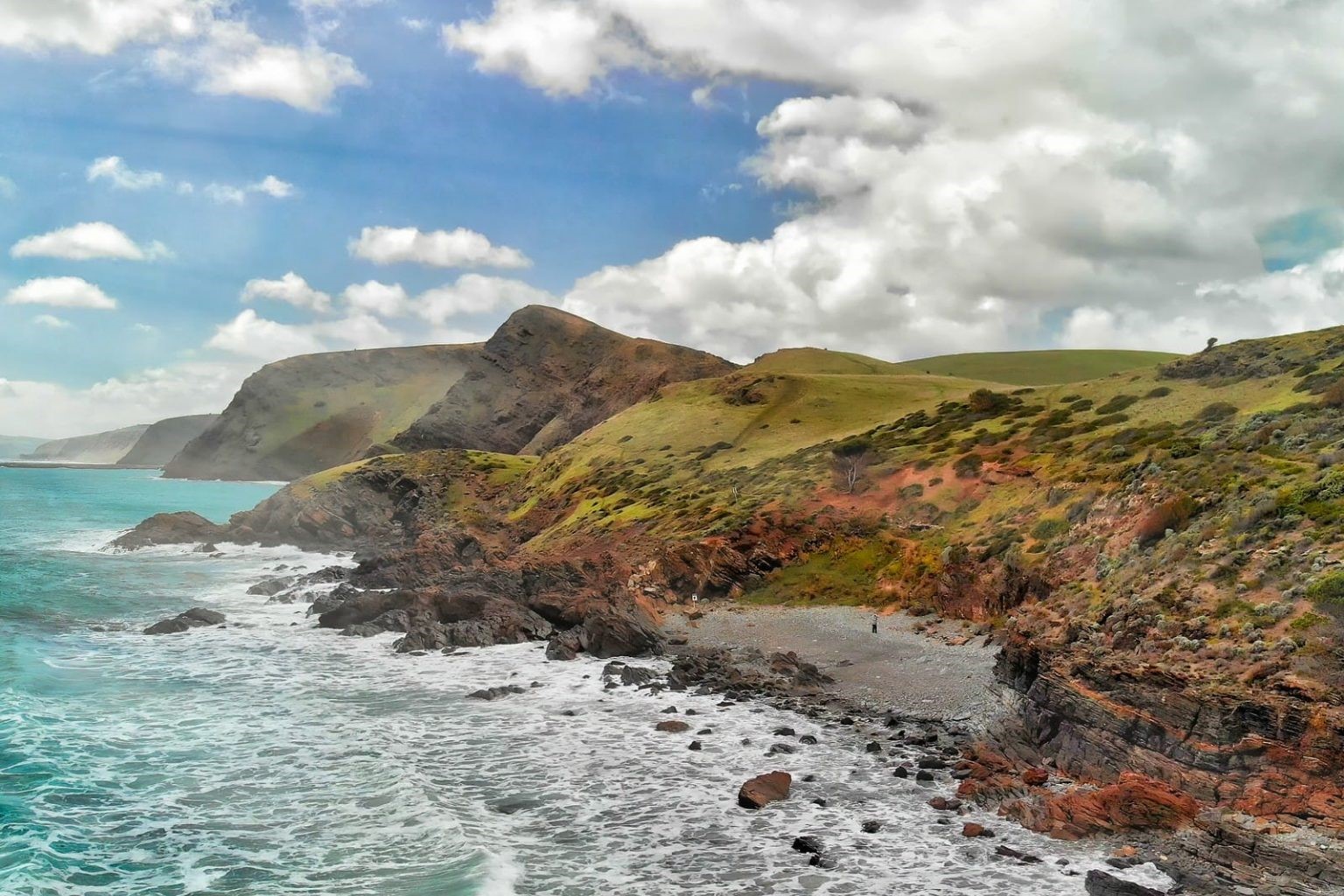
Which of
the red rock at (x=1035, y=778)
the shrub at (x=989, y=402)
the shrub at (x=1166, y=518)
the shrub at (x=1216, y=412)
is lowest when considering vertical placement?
the red rock at (x=1035, y=778)

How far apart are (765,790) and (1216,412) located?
36.7 m

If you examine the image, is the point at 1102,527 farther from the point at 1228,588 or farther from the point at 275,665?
the point at 275,665

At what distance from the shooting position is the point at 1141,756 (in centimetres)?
1977

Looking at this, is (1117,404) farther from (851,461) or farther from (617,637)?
(617,637)

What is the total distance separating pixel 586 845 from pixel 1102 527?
26.1 metres

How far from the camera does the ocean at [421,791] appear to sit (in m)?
17.2

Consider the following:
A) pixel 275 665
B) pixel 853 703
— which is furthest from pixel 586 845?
pixel 275 665

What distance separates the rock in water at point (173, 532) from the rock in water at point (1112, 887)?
321ft

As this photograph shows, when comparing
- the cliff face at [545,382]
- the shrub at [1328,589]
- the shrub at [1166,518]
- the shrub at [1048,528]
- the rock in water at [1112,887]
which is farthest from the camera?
the cliff face at [545,382]

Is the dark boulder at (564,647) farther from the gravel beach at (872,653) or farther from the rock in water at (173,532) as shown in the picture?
the rock in water at (173,532)

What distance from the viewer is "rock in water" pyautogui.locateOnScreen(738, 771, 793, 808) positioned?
2081 cm

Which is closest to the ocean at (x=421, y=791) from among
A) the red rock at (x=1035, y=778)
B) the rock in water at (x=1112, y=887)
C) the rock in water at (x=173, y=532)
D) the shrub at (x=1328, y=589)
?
the rock in water at (x=1112, y=887)

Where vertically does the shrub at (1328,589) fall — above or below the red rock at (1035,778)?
above

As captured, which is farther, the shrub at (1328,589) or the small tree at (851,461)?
the small tree at (851,461)
